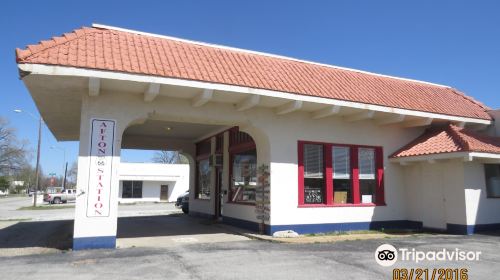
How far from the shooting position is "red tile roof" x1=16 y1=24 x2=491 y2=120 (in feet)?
31.2

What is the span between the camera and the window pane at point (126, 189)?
45.7 metres

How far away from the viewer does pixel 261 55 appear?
44.5ft

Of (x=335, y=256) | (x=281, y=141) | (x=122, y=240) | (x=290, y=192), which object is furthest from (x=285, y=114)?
(x=122, y=240)

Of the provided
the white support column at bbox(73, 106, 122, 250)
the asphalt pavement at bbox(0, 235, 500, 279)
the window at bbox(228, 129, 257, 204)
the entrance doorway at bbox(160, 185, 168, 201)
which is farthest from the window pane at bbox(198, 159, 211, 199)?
the entrance doorway at bbox(160, 185, 168, 201)

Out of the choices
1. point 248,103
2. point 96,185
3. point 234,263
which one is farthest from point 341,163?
point 96,185

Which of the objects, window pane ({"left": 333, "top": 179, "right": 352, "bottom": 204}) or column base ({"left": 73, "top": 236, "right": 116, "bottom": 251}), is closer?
column base ({"left": 73, "top": 236, "right": 116, "bottom": 251})

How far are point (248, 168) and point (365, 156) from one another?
3.96m

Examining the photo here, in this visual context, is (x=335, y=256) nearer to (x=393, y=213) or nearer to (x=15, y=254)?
(x=393, y=213)

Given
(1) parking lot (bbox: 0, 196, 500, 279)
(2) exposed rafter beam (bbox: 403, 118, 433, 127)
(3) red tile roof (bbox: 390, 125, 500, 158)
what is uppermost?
(2) exposed rafter beam (bbox: 403, 118, 433, 127)

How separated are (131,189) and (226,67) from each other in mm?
37614

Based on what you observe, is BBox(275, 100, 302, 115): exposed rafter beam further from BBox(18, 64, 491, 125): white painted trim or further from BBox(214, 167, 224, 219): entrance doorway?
BBox(214, 167, 224, 219): entrance doorway

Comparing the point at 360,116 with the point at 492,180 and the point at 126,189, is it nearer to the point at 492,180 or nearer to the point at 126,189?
the point at 492,180

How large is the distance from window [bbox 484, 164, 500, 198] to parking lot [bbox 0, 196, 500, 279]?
5.25ft

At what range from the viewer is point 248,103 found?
441 inches
